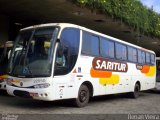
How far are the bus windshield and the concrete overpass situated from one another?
4.53 meters

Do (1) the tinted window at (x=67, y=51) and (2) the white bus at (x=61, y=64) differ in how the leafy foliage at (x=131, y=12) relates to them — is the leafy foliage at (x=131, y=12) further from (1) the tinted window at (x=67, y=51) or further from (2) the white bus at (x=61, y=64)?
(1) the tinted window at (x=67, y=51)

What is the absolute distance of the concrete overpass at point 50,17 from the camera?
56.0 ft

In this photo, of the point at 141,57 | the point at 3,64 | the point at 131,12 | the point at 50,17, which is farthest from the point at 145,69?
the point at 3,64

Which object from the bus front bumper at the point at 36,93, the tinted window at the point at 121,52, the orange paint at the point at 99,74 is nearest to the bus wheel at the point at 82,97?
the orange paint at the point at 99,74

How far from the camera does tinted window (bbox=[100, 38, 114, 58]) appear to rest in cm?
1408

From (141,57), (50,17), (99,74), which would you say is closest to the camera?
(99,74)

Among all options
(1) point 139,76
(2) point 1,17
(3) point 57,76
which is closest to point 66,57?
(3) point 57,76

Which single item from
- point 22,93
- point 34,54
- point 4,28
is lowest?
point 22,93

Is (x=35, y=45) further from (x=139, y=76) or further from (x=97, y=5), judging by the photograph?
(x=139, y=76)

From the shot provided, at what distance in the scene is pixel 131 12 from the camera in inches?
832

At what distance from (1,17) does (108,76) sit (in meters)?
9.86

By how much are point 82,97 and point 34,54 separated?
2.52 m

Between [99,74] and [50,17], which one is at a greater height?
[50,17]

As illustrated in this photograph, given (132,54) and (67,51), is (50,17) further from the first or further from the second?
Answer: (67,51)
